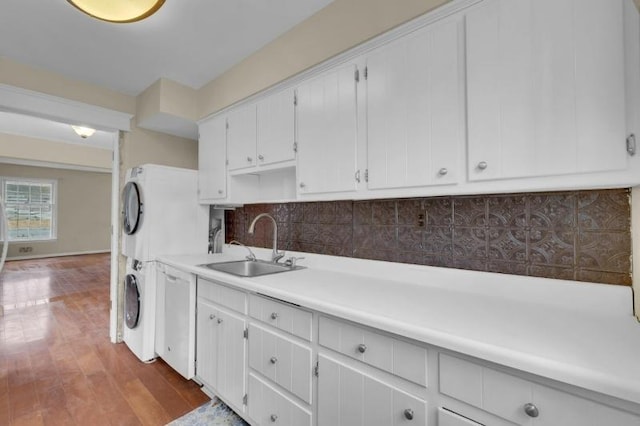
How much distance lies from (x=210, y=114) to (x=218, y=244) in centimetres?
128

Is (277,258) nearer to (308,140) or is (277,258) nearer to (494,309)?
(308,140)

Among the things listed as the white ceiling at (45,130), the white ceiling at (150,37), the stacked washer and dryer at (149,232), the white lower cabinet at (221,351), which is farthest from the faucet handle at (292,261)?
the white ceiling at (45,130)

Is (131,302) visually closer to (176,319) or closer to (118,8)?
(176,319)

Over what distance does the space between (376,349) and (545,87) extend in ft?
3.76

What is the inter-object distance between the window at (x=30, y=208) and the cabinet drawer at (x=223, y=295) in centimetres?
794

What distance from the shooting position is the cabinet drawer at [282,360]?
1305mm

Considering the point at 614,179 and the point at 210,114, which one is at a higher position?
the point at 210,114

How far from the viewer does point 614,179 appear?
94 centimetres

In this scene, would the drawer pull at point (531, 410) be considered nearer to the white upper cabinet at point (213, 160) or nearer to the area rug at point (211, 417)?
the area rug at point (211, 417)

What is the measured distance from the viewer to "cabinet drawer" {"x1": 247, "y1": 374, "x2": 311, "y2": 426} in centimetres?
133

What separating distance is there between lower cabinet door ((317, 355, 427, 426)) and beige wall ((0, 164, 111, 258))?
9.21 m

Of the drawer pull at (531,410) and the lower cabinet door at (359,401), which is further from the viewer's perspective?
the lower cabinet door at (359,401)

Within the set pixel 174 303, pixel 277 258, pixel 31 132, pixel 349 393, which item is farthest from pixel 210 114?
pixel 31 132

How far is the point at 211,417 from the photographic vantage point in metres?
1.79
